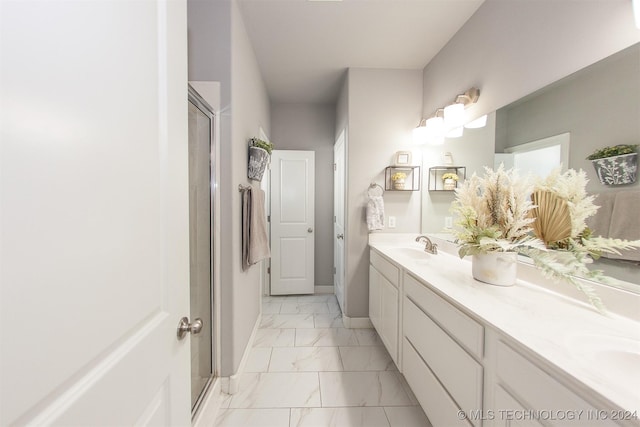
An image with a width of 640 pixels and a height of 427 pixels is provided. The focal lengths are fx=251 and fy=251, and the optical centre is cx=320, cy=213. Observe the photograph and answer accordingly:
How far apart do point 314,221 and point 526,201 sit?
2.56 m

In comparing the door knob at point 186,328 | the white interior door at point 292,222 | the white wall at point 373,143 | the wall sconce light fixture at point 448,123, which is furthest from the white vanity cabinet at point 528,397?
the white interior door at point 292,222

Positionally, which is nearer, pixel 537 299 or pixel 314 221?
pixel 537 299

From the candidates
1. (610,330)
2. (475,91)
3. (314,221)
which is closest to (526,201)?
(610,330)

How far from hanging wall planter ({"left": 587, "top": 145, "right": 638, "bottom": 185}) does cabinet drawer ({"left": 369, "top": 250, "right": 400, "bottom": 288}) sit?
1101 mm

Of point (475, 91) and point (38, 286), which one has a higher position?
point (475, 91)

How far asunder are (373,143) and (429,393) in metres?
2.03

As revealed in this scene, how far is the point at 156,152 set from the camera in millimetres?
642

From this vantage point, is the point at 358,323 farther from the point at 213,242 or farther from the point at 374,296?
the point at 213,242

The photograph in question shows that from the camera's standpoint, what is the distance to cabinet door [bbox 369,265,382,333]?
220 cm

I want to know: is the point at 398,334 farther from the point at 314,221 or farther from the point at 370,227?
the point at 314,221

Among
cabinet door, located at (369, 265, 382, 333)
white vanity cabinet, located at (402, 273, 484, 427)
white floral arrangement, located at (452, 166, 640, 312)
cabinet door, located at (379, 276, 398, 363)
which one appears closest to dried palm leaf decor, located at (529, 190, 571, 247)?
white floral arrangement, located at (452, 166, 640, 312)

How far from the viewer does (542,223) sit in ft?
3.66

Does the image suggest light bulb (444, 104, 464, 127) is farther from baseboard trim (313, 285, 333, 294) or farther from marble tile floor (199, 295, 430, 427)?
baseboard trim (313, 285, 333, 294)

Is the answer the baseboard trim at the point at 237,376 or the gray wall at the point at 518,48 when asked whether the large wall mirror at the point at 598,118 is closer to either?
the gray wall at the point at 518,48
